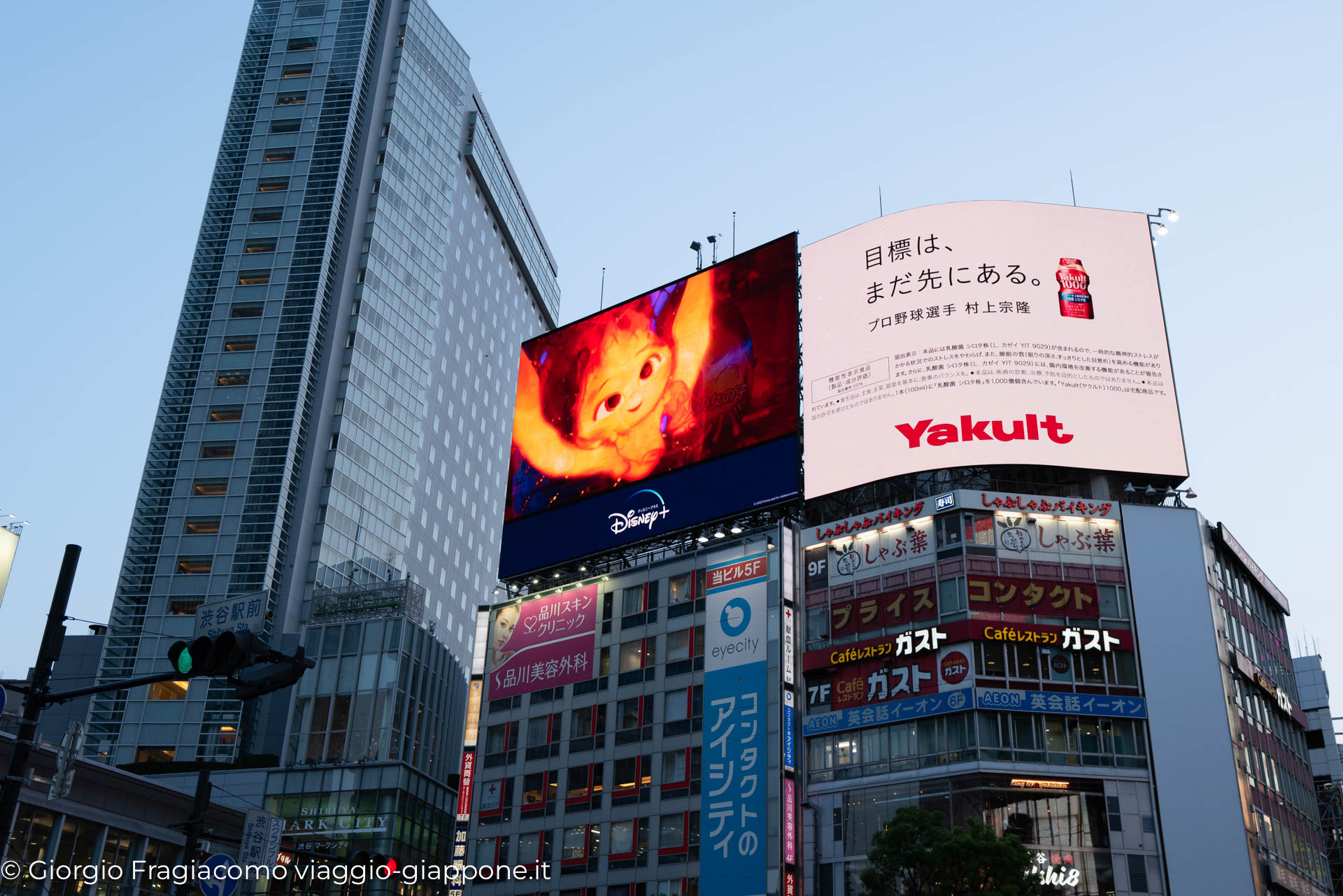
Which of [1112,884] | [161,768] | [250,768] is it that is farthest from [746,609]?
[161,768]

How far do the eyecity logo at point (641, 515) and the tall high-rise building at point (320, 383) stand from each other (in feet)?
64.2

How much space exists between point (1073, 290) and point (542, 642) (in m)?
37.9

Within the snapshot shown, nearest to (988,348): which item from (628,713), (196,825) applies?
(628,713)

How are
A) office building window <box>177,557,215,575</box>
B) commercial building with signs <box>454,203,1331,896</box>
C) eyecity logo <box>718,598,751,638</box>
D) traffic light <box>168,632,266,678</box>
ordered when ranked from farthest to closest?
office building window <box>177,557,215,575</box> < eyecity logo <box>718,598,751,638</box> < commercial building with signs <box>454,203,1331,896</box> < traffic light <box>168,632,266,678</box>

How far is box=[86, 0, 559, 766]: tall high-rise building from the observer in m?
99.4

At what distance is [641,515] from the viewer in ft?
253

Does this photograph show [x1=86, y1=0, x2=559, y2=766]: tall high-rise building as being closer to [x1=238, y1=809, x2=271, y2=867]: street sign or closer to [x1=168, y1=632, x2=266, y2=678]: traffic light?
[x1=238, y1=809, x2=271, y2=867]: street sign

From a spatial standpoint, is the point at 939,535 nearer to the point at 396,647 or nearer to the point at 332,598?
the point at 396,647

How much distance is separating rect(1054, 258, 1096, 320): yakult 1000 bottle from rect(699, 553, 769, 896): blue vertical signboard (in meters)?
22.2

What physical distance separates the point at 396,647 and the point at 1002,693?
42780 mm

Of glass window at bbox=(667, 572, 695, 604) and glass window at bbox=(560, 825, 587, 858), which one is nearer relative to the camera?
glass window at bbox=(560, 825, 587, 858)

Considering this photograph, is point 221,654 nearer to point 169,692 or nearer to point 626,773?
point 626,773

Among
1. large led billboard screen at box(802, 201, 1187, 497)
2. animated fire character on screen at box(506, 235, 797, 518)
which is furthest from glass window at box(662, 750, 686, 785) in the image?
animated fire character on screen at box(506, 235, 797, 518)

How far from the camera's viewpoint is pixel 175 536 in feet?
340
